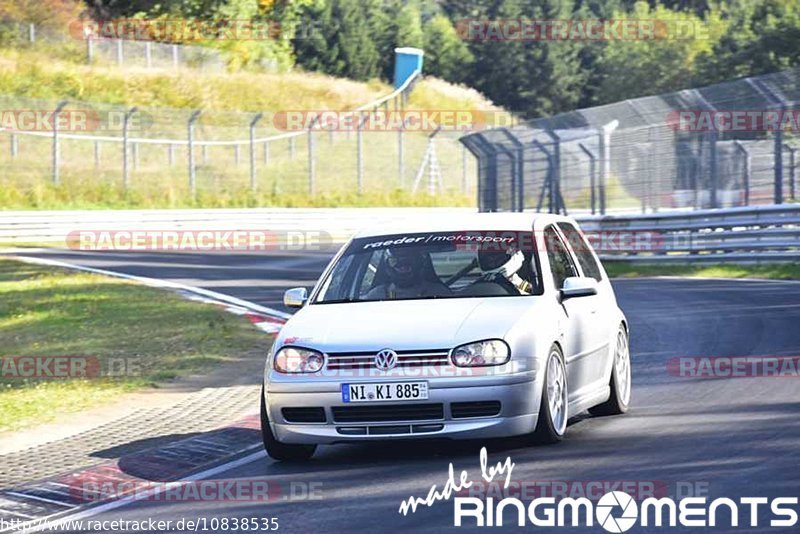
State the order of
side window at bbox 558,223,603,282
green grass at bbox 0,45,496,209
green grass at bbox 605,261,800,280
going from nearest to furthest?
side window at bbox 558,223,603,282
green grass at bbox 605,261,800,280
green grass at bbox 0,45,496,209

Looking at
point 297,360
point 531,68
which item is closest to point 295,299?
point 297,360

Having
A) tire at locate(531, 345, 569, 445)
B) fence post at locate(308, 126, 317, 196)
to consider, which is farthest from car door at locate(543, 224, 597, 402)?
fence post at locate(308, 126, 317, 196)

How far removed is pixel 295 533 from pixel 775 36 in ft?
183

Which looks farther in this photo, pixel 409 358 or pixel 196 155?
pixel 196 155

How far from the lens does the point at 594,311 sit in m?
10.2

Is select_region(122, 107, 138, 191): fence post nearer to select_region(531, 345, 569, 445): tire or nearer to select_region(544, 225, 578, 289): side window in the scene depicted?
select_region(544, 225, 578, 289): side window

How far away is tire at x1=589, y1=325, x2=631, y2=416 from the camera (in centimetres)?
1041

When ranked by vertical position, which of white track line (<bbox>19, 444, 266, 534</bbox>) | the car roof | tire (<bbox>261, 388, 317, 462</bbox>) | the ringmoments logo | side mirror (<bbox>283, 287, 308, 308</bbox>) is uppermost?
the car roof

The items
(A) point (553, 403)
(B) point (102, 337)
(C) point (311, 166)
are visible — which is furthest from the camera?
(C) point (311, 166)

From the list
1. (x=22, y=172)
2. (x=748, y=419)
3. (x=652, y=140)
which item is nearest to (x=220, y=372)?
(x=748, y=419)

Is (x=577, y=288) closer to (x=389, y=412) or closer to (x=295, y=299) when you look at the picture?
(x=389, y=412)

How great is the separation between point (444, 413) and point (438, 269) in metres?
1.47

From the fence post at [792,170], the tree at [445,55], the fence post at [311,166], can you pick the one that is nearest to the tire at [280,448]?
the fence post at [792,170]

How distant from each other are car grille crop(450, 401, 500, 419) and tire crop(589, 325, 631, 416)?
2032mm
